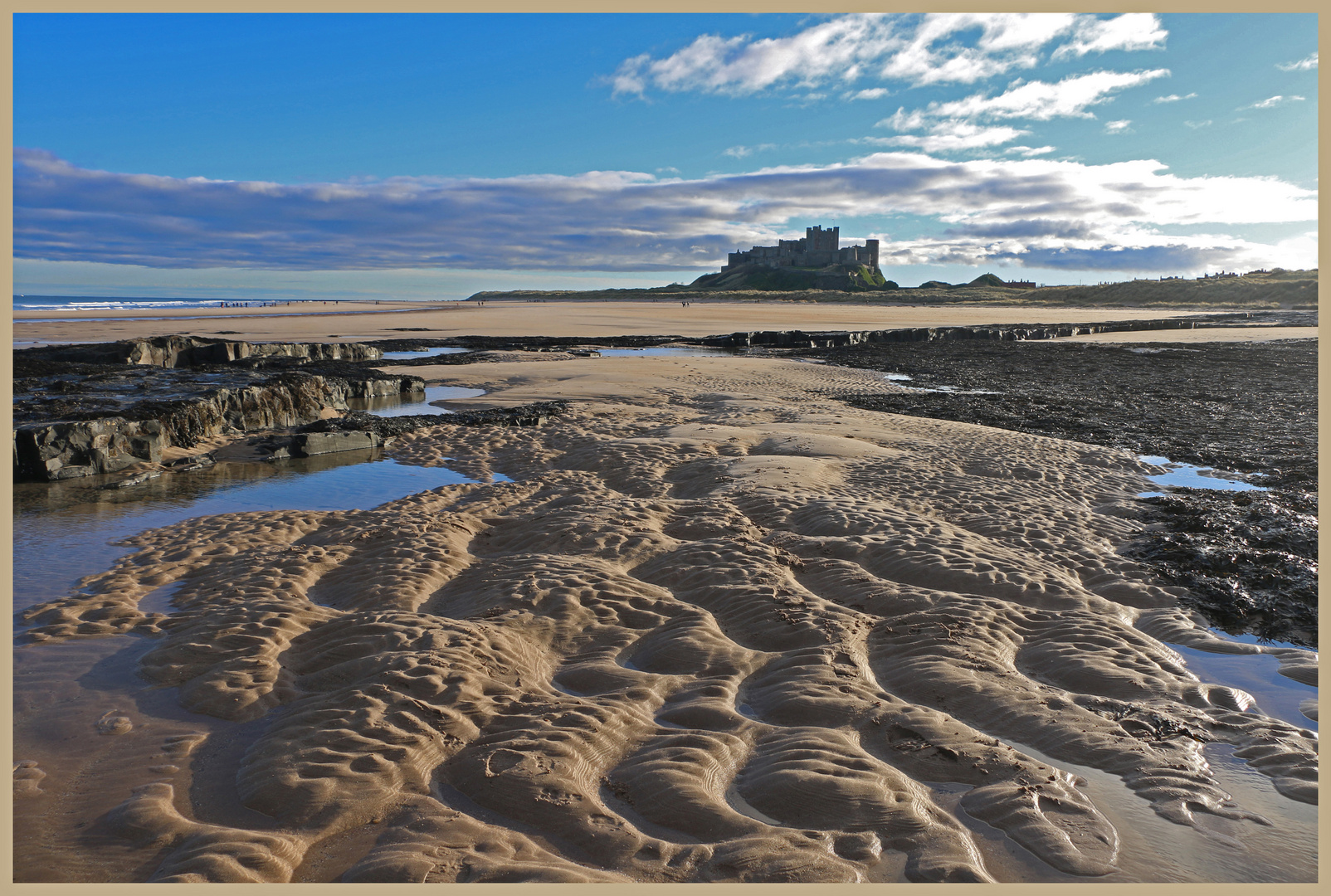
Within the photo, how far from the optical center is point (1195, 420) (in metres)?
16.2

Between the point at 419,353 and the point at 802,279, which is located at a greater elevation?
the point at 802,279

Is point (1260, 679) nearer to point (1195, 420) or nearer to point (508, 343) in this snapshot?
point (1195, 420)

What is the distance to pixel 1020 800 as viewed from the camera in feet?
12.5

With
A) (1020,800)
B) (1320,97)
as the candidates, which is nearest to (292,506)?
(1020,800)

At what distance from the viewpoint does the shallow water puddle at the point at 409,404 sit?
1764cm

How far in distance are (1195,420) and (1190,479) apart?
6.24 m

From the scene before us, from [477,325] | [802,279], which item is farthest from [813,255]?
[477,325]

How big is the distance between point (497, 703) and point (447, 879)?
4.80 feet

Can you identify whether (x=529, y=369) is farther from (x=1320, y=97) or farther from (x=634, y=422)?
(x=1320, y=97)

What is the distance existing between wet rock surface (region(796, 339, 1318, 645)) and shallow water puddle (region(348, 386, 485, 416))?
34.5 ft

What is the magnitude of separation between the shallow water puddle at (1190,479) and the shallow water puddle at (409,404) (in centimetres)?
1371

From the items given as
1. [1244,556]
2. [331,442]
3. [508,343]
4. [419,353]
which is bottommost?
[1244,556]

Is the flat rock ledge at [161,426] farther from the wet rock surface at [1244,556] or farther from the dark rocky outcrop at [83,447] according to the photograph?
the wet rock surface at [1244,556]

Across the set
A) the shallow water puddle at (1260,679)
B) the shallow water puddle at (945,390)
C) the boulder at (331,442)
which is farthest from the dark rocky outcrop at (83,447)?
the shallow water puddle at (945,390)
